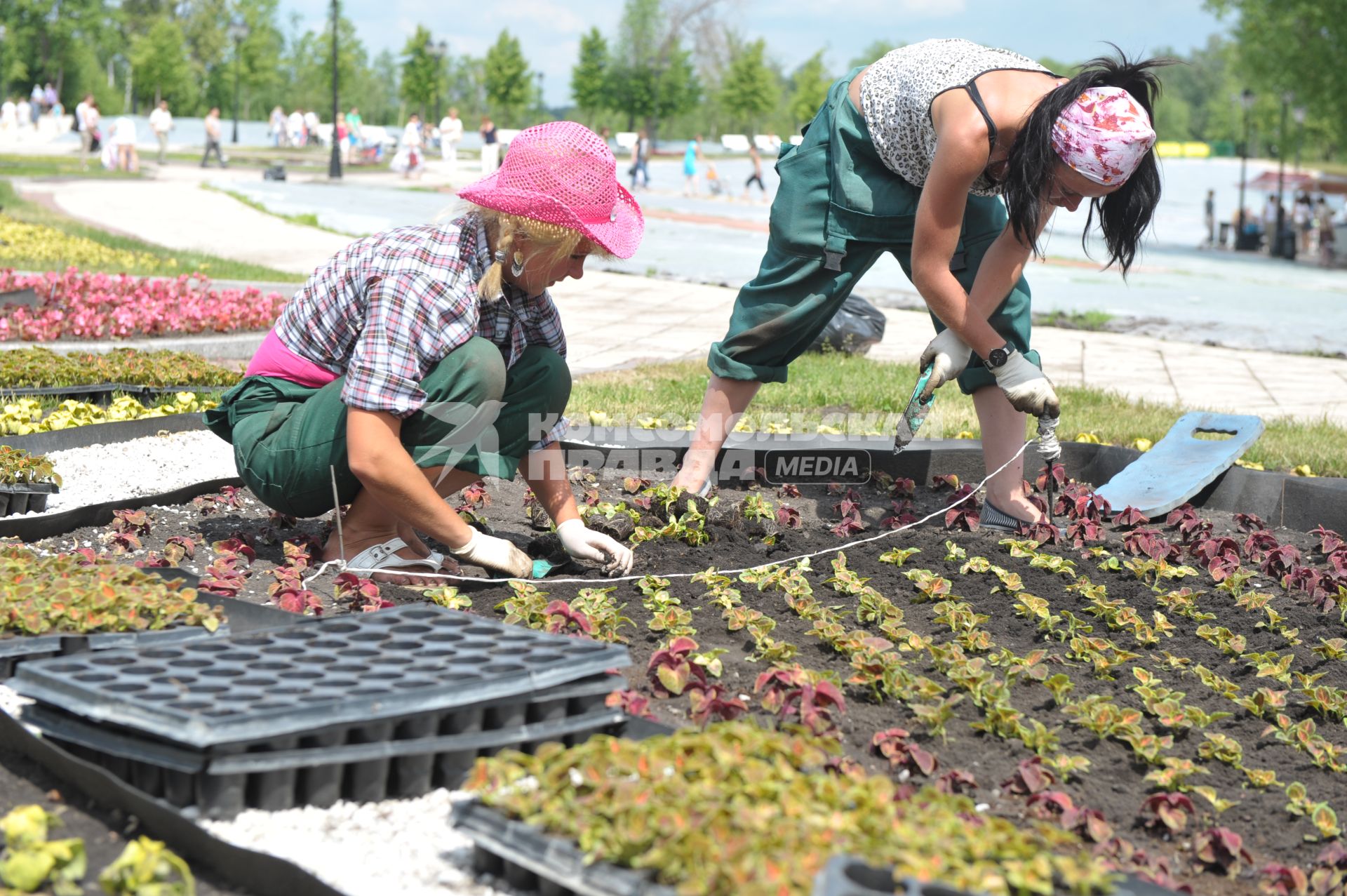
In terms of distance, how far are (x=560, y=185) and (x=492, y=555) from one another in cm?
92

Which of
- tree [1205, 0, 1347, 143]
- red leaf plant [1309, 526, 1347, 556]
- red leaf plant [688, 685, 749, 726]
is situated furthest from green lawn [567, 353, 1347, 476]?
tree [1205, 0, 1347, 143]

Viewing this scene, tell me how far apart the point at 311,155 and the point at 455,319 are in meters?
40.1

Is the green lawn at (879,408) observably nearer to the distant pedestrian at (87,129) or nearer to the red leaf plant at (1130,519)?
the red leaf plant at (1130,519)

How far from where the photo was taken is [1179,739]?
2.54 metres

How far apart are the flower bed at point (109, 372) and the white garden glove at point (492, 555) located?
9.06ft

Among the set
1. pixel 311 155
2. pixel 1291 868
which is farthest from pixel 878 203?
pixel 311 155

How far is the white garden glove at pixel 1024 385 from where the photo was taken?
3719 millimetres

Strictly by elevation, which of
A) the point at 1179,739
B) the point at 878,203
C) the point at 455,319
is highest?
the point at 878,203

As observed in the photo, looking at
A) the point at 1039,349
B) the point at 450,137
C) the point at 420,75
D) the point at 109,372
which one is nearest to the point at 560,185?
the point at 109,372

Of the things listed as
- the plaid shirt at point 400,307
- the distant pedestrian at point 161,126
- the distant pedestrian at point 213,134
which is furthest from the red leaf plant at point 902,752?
the distant pedestrian at point 161,126

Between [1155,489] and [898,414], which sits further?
[898,414]

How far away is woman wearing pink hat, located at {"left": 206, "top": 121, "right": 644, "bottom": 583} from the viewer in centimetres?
292

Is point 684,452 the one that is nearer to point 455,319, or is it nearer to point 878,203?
point 878,203

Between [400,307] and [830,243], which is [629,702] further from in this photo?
[830,243]
